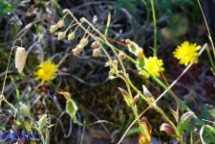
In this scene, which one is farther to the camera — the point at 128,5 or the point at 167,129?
the point at 128,5

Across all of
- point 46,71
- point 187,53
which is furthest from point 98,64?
point 187,53

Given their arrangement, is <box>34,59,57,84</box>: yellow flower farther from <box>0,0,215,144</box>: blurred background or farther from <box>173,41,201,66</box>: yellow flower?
<box>173,41,201,66</box>: yellow flower

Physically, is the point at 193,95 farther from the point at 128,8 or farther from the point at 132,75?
the point at 128,8

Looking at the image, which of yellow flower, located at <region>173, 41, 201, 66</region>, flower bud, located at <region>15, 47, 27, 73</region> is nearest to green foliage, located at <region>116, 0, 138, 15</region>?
yellow flower, located at <region>173, 41, 201, 66</region>

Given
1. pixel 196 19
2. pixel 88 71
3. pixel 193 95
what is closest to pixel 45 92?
pixel 88 71

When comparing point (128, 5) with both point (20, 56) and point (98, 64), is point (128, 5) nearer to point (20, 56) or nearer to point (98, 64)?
point (98, 64)

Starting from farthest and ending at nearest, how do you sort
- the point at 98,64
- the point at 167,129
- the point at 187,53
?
1. the point at 98,64
2. the point at 187,53
3. the point at 167,129

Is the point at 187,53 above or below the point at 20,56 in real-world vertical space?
below

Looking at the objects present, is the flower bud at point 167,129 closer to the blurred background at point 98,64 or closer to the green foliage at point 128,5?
the blurred background at point 98,64

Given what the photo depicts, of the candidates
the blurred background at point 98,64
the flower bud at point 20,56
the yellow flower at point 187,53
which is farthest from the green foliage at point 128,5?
the flower bud at point 20,56

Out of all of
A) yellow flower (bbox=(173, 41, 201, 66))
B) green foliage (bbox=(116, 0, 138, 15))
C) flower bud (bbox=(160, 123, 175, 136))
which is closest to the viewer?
flower bud (bbox=(160, 123, 175, 136))
